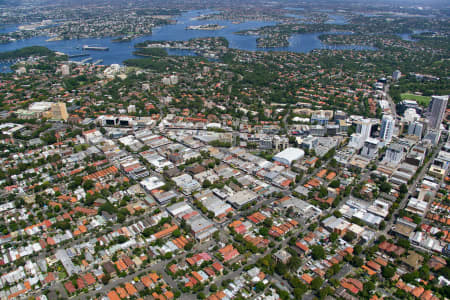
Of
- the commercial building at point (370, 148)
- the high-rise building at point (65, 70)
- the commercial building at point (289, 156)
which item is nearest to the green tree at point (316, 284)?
the commercial building at point (289, 156)

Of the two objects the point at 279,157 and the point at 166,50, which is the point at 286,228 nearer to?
the point at 279,157

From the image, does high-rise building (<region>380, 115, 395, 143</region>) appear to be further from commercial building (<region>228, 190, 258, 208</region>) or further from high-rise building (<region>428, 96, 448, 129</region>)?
commercial building (<region>228, 190, 258, 208</region>)

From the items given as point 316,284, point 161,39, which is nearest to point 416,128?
point 316,284

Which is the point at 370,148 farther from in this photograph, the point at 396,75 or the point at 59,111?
the point at 59,111

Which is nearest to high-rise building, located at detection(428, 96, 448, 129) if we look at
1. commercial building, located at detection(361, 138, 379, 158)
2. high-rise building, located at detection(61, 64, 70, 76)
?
commercial building, located at detection(361, 138, 379, 158)

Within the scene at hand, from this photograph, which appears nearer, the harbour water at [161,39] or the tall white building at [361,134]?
the tall white building at [361,134]

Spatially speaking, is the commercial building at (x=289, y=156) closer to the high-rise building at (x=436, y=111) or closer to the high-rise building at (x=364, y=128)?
the high-rise building at (x=364, y=128)
